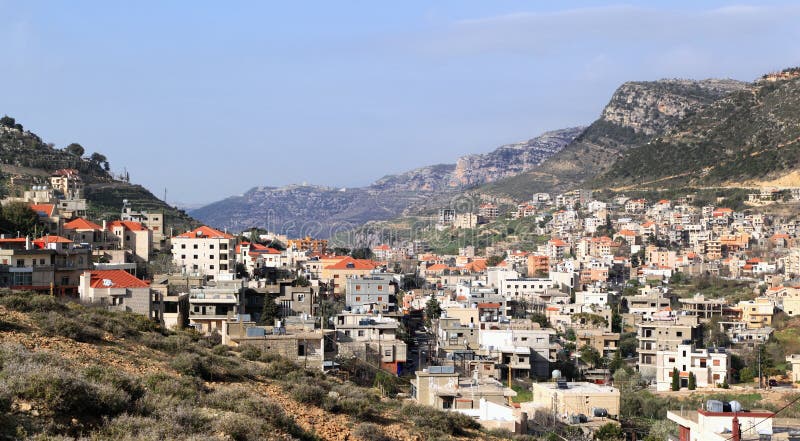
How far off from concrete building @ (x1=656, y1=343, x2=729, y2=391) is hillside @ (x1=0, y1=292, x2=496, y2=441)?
2252 centimetres

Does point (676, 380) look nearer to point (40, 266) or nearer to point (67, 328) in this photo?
point (40, 266)

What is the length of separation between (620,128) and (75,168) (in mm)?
119319

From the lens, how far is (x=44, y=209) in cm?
4394

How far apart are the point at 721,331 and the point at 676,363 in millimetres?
11976

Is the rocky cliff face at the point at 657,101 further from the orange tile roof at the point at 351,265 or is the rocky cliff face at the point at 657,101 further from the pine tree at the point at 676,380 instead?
the pine tree at the point at 676,380

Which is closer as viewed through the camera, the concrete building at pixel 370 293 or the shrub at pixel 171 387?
the shrub at pixel 171 387

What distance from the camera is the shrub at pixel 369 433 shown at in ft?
42.0

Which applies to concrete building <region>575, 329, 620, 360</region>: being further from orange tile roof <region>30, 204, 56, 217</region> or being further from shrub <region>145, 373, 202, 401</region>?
shrub <region>145, 373, 202, 401</region>

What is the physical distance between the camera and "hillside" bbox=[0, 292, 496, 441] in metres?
9.49

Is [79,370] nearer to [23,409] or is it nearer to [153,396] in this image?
[153,396]

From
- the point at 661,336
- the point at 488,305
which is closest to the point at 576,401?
the point at 661,336

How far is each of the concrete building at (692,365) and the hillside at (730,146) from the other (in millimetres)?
66837

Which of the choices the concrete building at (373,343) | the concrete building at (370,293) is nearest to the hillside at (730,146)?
the concrete building at (370,293)

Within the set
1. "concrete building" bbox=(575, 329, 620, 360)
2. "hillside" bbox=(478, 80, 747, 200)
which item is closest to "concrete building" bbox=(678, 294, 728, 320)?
"concrete building" bbox=(575, 329, 620, 360)
